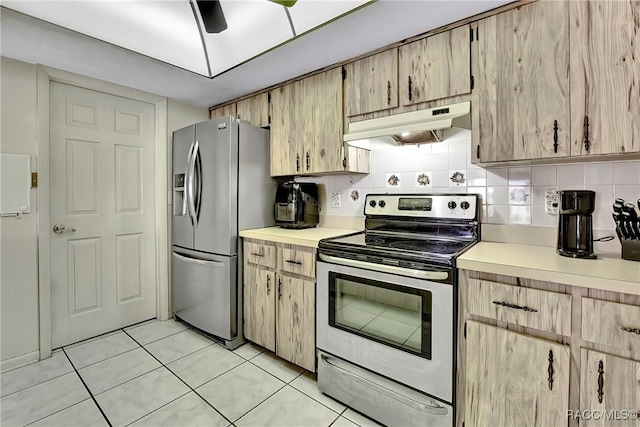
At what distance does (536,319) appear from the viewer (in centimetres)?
115

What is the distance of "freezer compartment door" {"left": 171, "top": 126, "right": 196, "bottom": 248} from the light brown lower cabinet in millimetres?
658

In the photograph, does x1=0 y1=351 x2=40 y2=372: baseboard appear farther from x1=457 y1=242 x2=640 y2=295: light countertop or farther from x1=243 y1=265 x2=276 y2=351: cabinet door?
x1=457 y1=242 x2=640 y2=295: light countertop

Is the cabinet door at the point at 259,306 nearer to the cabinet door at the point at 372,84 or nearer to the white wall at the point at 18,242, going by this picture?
the cabinet door at the point at 372,84

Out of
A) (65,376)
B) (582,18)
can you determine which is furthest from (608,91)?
(65,376)

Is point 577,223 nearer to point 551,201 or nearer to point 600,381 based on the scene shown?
point 551,201

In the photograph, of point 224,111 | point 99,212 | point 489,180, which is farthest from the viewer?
point 224,111

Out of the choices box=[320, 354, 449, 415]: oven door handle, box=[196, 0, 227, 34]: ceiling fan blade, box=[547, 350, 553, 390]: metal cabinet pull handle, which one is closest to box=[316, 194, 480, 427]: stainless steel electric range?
box=[320, 354, 449, 415]: oven door handle

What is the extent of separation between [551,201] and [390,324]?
1.13 metres

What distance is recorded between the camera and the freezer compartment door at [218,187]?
7.47 ft

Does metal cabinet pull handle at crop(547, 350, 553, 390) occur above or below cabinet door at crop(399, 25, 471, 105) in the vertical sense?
below

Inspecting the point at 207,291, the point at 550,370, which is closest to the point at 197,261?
the point at 207,291

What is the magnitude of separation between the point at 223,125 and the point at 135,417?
1942mm

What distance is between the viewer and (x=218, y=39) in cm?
195

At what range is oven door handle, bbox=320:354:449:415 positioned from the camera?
1.36 m
